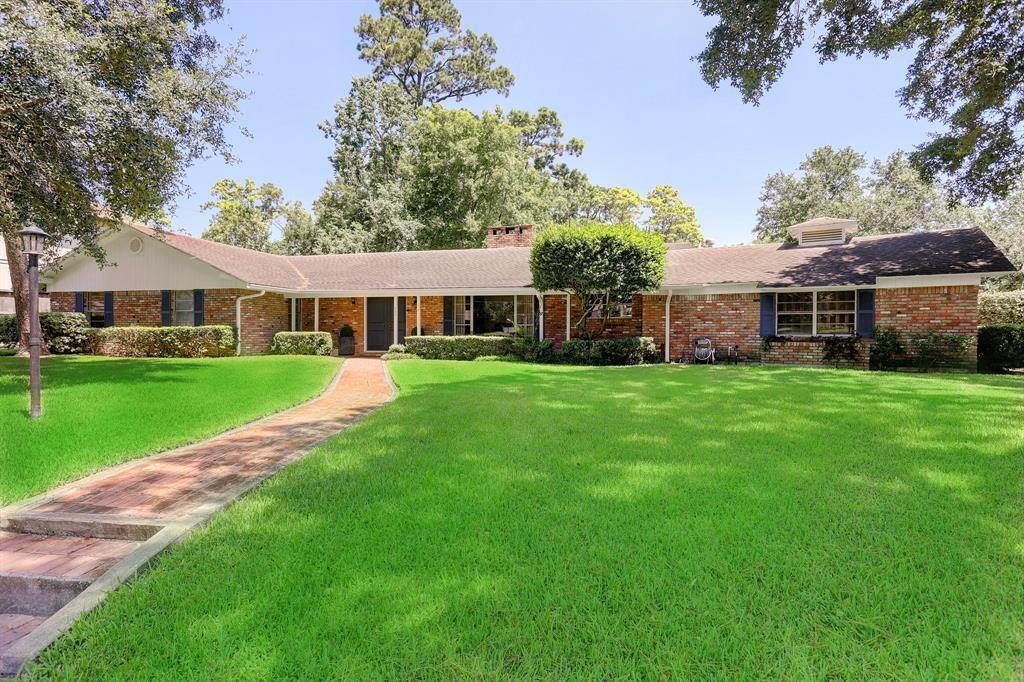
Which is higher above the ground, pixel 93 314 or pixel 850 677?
pixel 93 314

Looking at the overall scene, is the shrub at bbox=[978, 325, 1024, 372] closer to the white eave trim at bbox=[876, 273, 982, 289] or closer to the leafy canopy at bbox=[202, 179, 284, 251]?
the white eave trim at bbox=[876, 273, 982, 289]

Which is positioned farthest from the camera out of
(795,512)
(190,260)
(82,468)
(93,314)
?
(93,314)

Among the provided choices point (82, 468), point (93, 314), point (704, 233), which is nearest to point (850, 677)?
point (82, 468)

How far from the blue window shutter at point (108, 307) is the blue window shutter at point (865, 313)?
85.4 ft

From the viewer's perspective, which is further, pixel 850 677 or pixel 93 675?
pixel 93 675

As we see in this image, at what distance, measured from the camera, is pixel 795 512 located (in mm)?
3373

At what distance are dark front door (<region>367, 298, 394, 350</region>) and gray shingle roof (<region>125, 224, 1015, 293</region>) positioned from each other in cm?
79

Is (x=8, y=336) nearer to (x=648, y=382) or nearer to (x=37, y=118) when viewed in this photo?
(x=37, y=118)

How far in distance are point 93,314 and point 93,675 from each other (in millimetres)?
23080

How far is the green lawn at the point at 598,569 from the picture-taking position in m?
2.07

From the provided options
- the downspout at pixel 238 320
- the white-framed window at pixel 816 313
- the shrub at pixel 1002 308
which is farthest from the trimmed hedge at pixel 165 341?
the shrub at pixel 1002 308

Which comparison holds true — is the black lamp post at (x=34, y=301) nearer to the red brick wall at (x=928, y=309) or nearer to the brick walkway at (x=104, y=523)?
the brick walkway at (x=104, y=523)

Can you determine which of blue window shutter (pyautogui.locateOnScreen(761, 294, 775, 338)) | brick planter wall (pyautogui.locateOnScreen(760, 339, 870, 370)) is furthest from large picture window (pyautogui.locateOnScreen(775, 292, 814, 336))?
brick planter wall (pyautogui.locateOnScreen(760, 339, 870, 370))

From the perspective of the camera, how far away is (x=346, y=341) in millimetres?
19641
